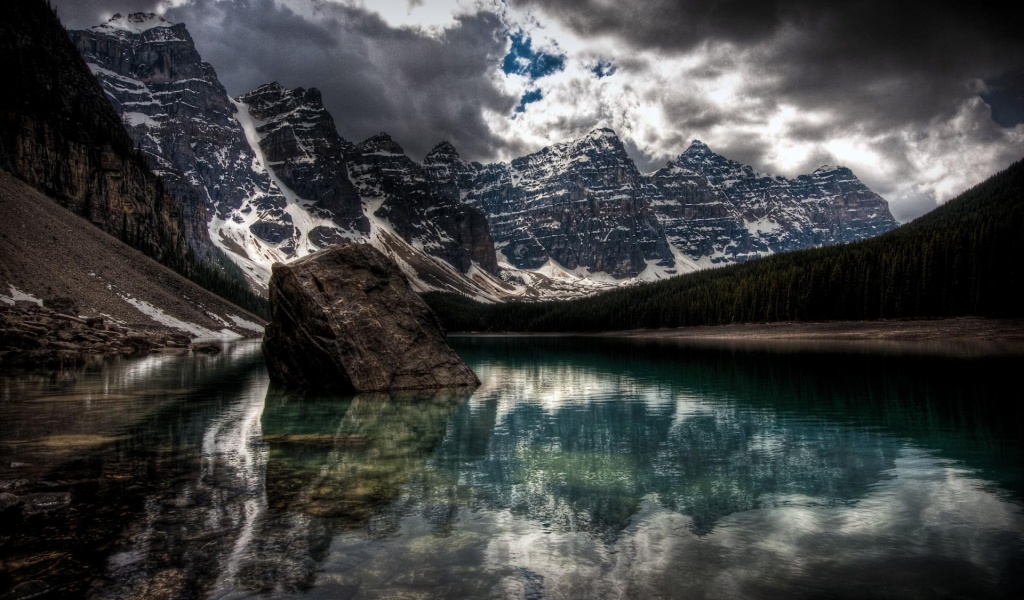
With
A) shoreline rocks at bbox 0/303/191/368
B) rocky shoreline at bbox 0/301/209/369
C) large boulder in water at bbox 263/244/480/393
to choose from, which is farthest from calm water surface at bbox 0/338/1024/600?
rocky shoreline at bbox 0/301/209/369

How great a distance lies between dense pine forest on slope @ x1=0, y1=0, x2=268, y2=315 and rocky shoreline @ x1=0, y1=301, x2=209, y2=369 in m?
57.4

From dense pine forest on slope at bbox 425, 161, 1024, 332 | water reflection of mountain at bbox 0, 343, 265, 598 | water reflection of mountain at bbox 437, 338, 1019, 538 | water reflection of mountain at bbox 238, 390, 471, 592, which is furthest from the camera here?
dense pine forest on slope at bbox 425, 161, 1024, 332

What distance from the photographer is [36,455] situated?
13234 millimetres

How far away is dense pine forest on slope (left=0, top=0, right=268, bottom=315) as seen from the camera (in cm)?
10762

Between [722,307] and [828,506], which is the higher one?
[722,307]

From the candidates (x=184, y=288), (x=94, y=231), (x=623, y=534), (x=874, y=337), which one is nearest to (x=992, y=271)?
(x=874, y=337)

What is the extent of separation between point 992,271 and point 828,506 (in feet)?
264

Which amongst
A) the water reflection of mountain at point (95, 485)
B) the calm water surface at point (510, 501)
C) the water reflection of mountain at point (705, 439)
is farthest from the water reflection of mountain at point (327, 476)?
the water reflection of mountain at point (705, 439)

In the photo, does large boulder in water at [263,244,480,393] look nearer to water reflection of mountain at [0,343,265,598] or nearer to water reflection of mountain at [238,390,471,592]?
water reflection of mountain at [238,390,471,592]

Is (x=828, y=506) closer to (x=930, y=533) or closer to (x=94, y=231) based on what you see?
(x=930, y=533)

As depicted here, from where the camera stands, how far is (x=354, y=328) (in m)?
28.0

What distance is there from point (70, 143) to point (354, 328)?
409ft

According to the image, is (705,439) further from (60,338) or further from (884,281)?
(884,281)

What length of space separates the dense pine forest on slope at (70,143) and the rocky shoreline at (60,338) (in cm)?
5745
